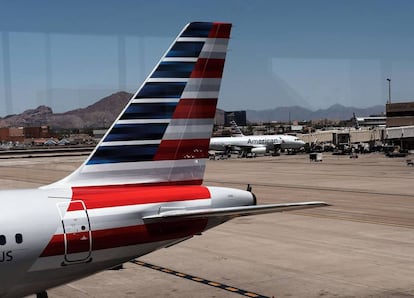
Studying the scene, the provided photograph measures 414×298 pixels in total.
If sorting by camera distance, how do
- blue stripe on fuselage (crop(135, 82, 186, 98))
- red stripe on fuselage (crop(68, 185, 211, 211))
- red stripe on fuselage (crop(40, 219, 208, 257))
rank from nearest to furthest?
red stripe on fuselage (crop(40, 219, 208, 257)), red stripe on fuselage (crop(68, 185, 211, 211)), blue stripe on fuselage (crop(135, 82, 186, 98))

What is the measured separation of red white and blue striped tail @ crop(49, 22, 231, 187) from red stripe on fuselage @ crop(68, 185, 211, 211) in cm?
25

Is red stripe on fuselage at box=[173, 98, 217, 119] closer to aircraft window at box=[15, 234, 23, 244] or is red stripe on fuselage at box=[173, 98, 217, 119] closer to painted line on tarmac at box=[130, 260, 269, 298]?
aircraft window at box=[15, 234, 23, 244]

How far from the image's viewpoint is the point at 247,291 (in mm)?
15883

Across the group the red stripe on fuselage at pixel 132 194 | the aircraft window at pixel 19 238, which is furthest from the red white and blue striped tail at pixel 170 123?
the aircraft window at pixel 19 238

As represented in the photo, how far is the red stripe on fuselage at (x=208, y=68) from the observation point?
44.0 ft

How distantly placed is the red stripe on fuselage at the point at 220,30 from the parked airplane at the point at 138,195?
0.02m

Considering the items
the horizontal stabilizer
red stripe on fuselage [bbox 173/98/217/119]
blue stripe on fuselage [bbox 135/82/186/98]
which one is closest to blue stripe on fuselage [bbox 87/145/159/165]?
red stripe on fuselage [bbox 173/98/217/119]

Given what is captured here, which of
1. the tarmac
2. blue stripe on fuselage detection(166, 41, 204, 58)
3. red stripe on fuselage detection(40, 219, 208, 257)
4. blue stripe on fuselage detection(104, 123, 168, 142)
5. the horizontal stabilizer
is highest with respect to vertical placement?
blue stripe on fuselage detection(166, 41, 204, 58)

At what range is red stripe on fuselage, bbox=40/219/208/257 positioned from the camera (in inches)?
427

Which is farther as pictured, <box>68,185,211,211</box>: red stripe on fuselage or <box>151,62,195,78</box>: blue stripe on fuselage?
<box>151,62,195,78</box>: blue stripe on fuselage

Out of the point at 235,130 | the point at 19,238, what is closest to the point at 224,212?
the point at 19,238

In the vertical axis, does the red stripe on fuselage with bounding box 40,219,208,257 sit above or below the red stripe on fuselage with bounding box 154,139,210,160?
below

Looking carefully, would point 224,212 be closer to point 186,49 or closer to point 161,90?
point 161,90

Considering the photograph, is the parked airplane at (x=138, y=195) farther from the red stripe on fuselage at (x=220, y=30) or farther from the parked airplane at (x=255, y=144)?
the parked airplane at (x=255, y=144)
